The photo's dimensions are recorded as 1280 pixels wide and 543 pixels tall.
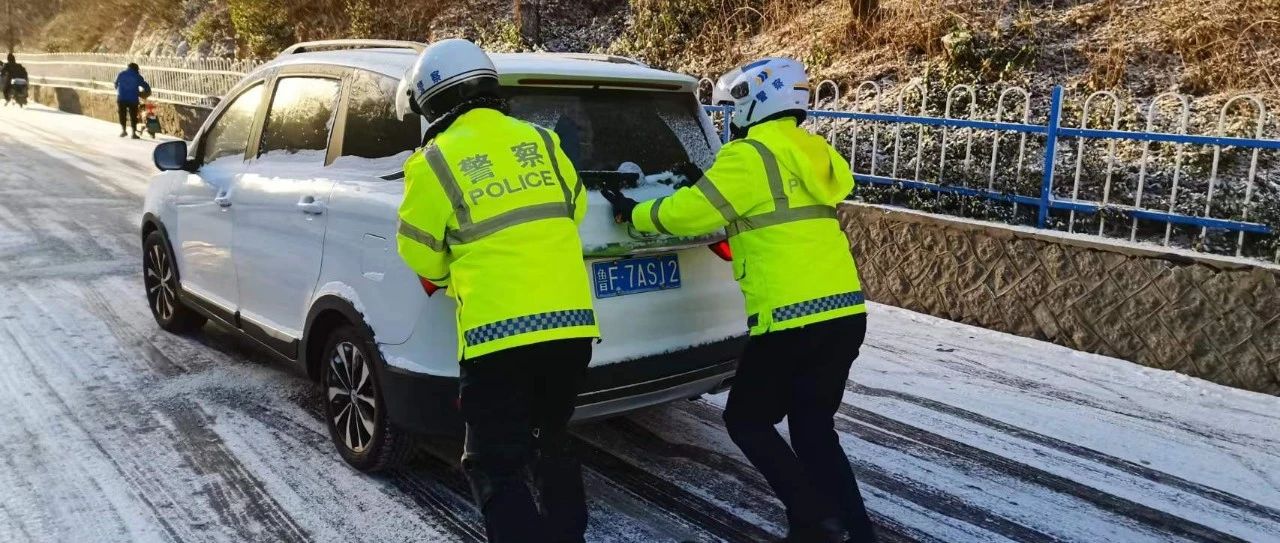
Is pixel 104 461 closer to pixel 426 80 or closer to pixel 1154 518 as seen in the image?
pixel 426 80

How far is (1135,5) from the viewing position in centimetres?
957

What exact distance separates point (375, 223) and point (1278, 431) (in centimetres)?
439

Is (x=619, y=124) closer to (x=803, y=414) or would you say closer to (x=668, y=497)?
(x=803, y=414)

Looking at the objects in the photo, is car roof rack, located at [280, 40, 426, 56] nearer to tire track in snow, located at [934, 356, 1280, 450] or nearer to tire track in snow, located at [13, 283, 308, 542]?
tire track in snow, located at [13, 283, 308, 542]

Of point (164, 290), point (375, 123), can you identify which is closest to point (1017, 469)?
point (375, 123)

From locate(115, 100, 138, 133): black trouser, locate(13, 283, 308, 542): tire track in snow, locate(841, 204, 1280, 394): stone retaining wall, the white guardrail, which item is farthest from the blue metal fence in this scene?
locate(115, 100, 138, 133): black trouser

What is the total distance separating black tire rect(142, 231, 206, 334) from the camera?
5.68 m

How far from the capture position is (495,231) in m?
2.68

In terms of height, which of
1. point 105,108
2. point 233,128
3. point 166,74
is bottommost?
point 105,108

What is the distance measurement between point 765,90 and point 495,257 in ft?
3.61

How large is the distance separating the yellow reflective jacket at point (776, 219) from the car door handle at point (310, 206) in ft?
4.89

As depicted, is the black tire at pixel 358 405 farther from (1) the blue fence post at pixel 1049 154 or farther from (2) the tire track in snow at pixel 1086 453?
(1) the blue fence post at pixel 1049 154

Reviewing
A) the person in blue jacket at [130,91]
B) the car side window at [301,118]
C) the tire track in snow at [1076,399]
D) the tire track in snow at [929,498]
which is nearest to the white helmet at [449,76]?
the car side window at [301,118]

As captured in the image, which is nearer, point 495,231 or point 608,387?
point 495,231
